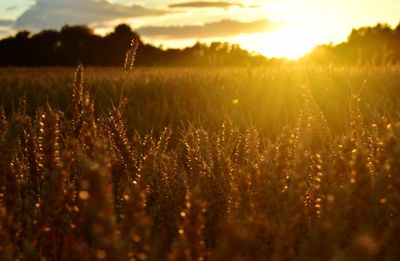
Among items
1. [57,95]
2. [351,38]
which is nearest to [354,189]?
[57,95]

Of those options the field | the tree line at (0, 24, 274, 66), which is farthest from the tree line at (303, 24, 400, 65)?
the field

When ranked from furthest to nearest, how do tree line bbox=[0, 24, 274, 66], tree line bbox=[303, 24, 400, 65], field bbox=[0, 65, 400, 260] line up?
1. tree line bbox=[0, 24, 274, 66]
2. tree line bbox=[303, 24, 400, 65]
3. field bbox=[0, 65, 400, 260]

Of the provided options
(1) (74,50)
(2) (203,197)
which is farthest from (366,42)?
(2) (203,197)

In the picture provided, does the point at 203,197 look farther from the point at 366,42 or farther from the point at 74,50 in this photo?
the point at 74,50

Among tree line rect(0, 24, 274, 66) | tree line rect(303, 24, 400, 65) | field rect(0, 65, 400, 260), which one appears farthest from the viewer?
tree line rect(0, 24, 274, 66)

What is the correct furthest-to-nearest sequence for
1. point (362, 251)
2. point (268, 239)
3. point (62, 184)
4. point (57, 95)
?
point (57, 95), point (268, 239), point (62, 184), point (362, 251)

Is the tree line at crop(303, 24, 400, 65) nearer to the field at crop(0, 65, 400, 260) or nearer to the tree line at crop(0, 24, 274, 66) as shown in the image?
the tree line at crop(0, 24, 274, 66)

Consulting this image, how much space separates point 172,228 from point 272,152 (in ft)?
1.59

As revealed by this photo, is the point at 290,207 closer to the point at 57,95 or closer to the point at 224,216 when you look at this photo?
the point at 224,216

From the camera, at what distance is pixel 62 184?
131 cm

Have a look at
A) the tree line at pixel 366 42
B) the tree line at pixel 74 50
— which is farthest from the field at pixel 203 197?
the tree line at pixel 74 50

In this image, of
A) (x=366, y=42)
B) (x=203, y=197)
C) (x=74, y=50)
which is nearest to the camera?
(x=203, y=197)

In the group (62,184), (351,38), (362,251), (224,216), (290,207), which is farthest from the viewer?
(351,38)

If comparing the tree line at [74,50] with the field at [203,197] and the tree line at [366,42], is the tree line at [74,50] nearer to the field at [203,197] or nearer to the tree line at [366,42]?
the tree line at [366,42]
